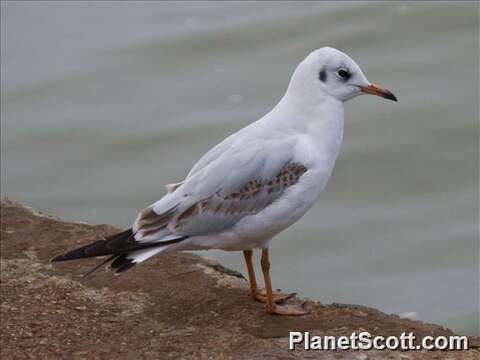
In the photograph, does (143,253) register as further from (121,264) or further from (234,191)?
(234,191)

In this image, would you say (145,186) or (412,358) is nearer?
(412,358)

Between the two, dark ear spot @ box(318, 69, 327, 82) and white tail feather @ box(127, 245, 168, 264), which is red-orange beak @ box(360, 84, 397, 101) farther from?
white tail feather @ box(127, 245, 168, 264)

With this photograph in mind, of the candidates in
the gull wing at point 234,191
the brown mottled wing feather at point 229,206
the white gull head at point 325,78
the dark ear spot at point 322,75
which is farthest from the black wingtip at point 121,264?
the dark ear spot at point 322,75

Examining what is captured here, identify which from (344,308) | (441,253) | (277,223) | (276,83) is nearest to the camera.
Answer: (277,223)

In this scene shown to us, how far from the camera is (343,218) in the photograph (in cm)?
852

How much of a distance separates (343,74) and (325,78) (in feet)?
0.29

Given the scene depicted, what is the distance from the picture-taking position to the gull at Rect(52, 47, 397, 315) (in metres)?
4.93

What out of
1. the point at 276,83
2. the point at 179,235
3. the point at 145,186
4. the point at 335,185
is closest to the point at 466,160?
the point at 335,185

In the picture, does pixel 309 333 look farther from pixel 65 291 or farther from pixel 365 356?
pixel 65 291

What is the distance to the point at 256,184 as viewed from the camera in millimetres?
4953

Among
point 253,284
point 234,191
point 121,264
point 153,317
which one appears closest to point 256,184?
point 234,191

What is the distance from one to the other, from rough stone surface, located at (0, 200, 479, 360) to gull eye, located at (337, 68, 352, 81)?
43.8 inches

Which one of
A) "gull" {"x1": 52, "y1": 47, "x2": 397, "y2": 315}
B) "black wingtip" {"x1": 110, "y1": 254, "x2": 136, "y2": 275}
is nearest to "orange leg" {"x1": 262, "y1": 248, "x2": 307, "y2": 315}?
"gull" {"x1": 52, "y1": 47, "x2": 397, "y2": 315}

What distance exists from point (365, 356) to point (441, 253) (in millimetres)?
3616
